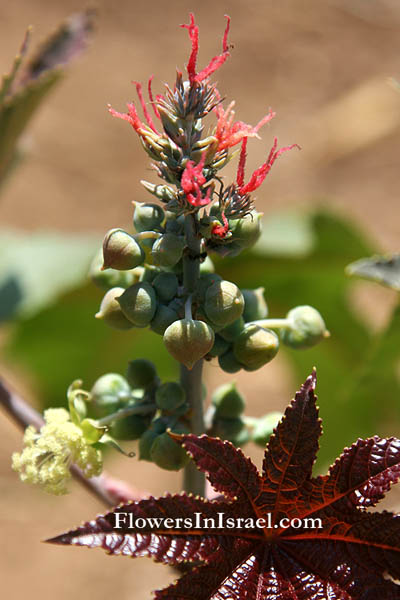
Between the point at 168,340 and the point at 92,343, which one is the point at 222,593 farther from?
the point at 92,343

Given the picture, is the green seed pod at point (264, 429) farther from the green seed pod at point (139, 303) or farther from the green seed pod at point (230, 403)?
the green seed pod at point (139, 303)

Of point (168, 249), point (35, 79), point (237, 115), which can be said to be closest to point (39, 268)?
point (35, 79)

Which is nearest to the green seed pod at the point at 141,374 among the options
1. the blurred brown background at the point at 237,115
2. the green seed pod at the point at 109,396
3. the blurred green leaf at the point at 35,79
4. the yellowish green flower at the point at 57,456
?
the green seed pod at the point at 109,396

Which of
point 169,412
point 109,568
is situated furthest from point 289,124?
point 169,412

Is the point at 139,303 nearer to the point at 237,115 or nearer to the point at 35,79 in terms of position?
the point at 35,79

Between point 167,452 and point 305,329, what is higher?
point 305,329

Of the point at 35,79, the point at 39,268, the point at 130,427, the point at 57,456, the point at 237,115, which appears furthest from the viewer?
the point at 237,115
